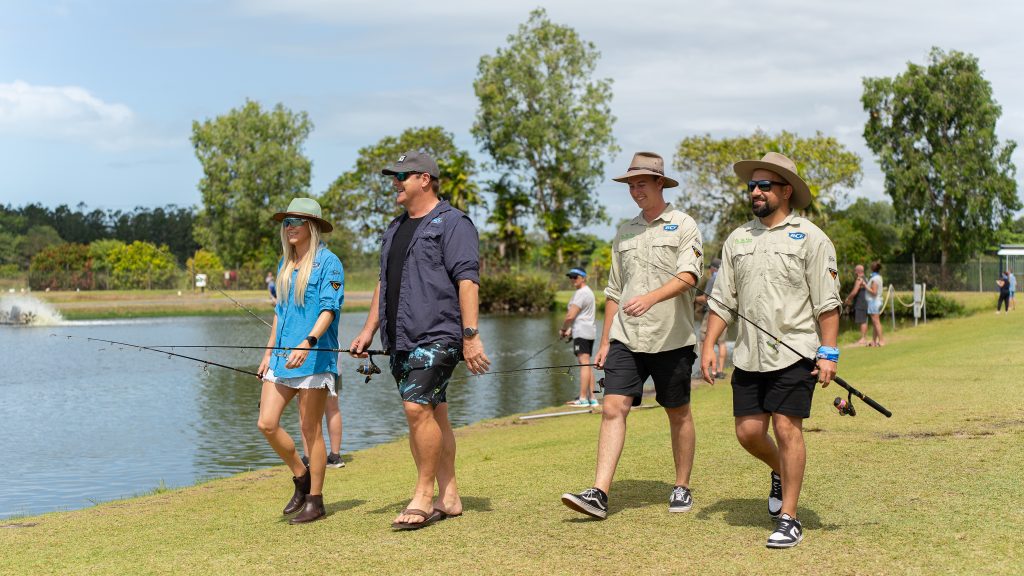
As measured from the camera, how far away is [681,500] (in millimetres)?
6387

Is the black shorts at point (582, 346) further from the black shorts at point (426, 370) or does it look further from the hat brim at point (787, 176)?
the black shorts at point (426, 370)

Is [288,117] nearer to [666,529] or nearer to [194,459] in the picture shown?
[194,459]

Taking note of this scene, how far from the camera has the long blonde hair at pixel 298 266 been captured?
6.89 metres

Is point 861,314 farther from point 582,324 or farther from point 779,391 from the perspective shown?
point 779,391

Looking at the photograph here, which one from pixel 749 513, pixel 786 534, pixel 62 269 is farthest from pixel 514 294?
pixel 786 534

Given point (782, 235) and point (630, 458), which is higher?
point (782, 235)

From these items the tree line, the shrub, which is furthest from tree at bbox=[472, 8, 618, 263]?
the shrub

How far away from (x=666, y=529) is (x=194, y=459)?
8444 millimetres

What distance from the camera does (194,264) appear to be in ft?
327

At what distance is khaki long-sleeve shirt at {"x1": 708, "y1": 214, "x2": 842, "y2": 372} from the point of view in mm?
5742

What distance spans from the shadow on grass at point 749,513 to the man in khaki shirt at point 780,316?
0.17 m

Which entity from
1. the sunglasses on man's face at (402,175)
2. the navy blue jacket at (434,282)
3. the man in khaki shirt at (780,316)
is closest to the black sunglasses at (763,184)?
the man in khaki shirt at (780,316)

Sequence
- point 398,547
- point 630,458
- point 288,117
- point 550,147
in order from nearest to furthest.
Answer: point 398,547, point 630,458, point 550,147, point 288,117

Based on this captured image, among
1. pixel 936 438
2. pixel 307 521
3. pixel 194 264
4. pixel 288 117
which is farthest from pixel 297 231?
pixel 194 264
